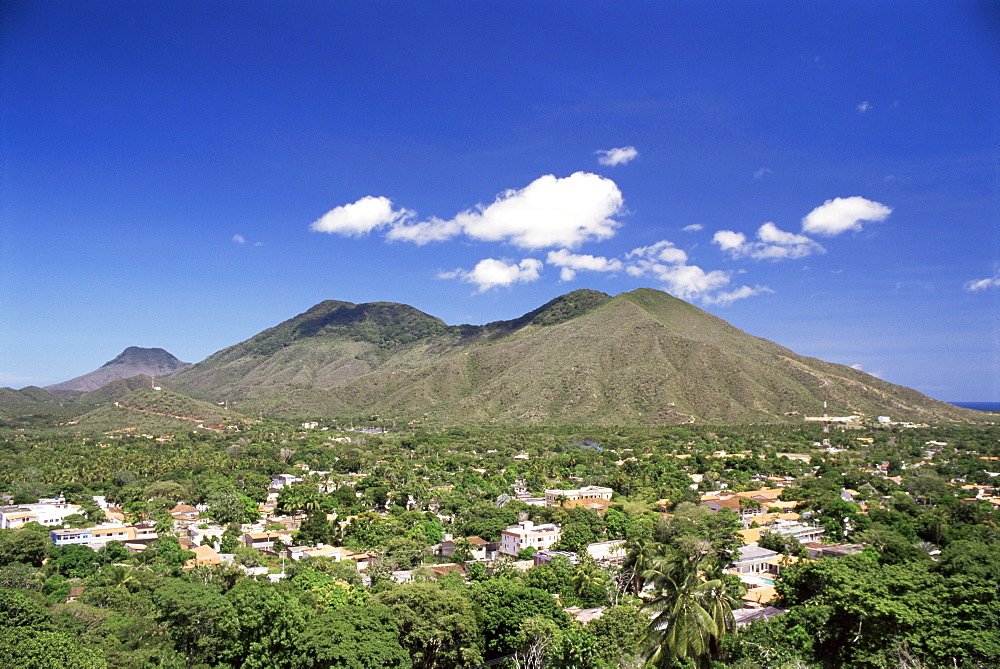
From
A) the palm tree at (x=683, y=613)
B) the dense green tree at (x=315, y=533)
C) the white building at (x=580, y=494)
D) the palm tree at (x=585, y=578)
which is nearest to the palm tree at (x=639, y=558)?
the palm tree at (x=585, y=578)

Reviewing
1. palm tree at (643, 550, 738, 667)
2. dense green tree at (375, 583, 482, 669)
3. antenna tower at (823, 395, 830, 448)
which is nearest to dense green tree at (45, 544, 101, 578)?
dense green tree at (375, 583, 482, 669)

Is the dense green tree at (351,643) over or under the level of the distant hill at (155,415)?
under

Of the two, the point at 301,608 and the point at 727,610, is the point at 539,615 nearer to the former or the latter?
the point at 301,608

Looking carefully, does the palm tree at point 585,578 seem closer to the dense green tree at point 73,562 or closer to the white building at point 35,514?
the dense green tree at point 73,562

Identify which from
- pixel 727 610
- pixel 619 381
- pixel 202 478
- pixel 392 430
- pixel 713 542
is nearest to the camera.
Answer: pixel 727 610

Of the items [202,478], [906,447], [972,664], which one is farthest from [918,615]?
[906,447]

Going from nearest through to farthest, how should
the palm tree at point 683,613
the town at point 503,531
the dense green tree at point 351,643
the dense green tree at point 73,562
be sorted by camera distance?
the palm tree at point 683,613 < the dense green tree at point 351,643 < the town at point 503,531 < the dense green tree at point 73,562

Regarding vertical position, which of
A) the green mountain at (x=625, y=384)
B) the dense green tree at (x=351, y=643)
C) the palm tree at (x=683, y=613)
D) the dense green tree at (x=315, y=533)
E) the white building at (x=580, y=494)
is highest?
the green mountain at (x=625, y=384)
